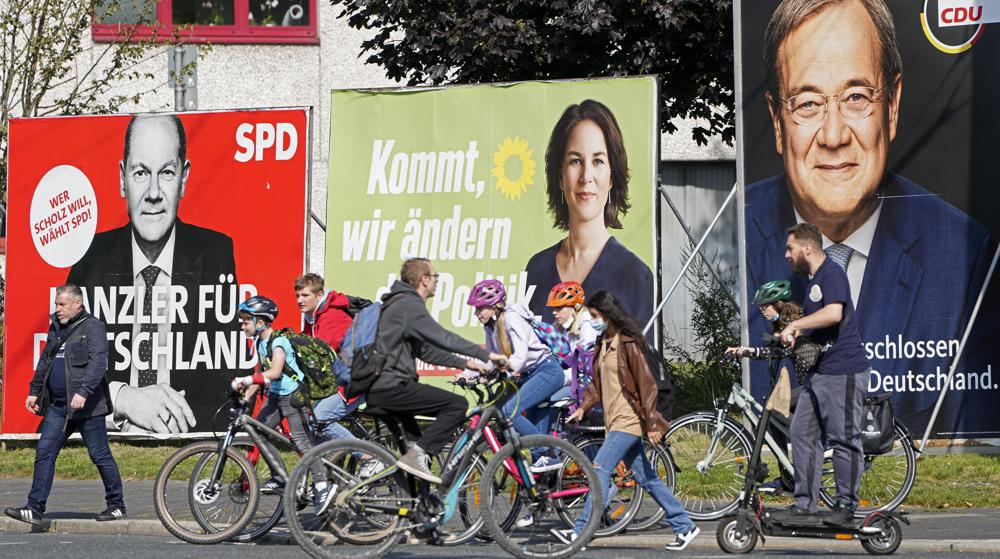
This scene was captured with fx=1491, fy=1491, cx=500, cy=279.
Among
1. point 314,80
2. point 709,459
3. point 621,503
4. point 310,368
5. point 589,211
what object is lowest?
point 621,503

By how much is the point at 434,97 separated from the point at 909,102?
15.0 ft

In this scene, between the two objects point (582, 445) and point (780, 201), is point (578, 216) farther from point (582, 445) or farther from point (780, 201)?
point (582, 445)

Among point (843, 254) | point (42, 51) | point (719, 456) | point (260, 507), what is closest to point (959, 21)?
point (843, 254)

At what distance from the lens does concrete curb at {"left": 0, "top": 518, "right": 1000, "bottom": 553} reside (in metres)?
9.47

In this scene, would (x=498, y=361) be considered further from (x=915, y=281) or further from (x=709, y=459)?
(x=915, y=281)

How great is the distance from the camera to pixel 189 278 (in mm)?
15320

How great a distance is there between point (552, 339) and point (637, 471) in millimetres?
1608

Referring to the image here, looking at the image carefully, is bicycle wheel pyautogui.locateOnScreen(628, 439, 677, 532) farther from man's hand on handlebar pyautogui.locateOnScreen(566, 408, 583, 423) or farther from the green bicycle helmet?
the green bicycle helmet

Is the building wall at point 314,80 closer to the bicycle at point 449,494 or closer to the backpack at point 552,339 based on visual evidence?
the backpack at point 552,339

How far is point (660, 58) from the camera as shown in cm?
1688

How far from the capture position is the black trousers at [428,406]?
28.2 feet

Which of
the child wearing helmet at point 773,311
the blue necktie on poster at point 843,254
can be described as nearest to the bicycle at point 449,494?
the child wearing helmet at point 773,311

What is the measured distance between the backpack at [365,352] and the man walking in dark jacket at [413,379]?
0.03m

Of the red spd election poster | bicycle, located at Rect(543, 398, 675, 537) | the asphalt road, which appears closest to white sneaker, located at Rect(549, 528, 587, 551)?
the asphalt road
